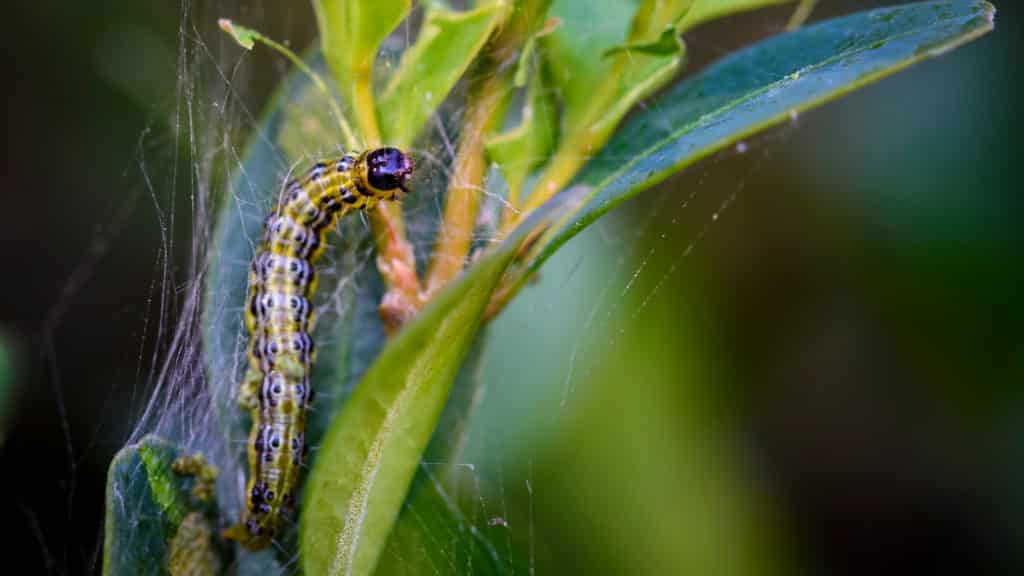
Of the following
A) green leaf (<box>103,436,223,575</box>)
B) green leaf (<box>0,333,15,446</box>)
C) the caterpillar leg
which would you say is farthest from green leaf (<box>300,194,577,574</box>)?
green leaf (<box>0,333,15,446</box>)

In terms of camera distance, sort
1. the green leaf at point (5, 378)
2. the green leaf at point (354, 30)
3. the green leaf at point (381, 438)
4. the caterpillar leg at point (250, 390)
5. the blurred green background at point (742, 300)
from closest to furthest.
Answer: the green leaf at point (381, 438), the green leaf at point (354, 30), the caterpillar leg at point (250, 390), the green leaf at point (5, 378), the blurred green background at point (742, 300)

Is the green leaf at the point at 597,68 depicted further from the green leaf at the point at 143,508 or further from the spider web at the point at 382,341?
the green leaf at the point at 143,508

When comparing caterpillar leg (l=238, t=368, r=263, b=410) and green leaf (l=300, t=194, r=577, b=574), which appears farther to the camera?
caterpillar leg (l=238, t=368, r=263, b=410)

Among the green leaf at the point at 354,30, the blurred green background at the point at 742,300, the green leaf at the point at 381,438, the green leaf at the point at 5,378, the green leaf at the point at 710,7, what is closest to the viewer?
the green leaf at the point at 381,438

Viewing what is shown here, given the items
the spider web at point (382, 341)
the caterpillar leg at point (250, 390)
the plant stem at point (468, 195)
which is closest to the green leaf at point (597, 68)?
the plant stem at point (468, 195)

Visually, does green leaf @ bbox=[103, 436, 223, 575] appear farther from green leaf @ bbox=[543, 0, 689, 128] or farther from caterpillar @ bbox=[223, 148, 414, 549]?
green leaf @ bbox=[543, 0, 689, 128]

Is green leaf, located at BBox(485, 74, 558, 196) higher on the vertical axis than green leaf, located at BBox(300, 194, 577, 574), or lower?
higher
